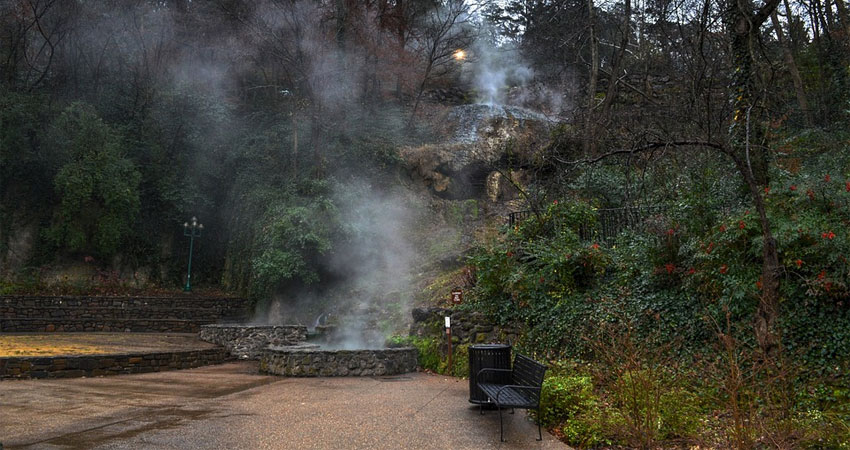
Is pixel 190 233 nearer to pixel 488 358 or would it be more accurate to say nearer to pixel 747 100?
pixel 488 358

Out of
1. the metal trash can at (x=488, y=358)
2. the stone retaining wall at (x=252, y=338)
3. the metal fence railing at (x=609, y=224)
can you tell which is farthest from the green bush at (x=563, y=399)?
the stone retaining wall at (x=252, y=338)

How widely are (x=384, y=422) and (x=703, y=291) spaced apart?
15.2 feet

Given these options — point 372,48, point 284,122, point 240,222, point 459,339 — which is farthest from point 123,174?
point 459,339

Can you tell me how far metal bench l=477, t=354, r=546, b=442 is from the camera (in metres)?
5.40

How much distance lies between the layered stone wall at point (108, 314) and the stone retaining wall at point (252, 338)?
3.88 meters

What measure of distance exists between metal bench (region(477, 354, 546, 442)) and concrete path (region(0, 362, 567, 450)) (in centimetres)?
33

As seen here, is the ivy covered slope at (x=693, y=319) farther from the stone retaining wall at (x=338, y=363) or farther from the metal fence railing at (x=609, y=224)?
the stone retaining wall at (x=338, y=363)

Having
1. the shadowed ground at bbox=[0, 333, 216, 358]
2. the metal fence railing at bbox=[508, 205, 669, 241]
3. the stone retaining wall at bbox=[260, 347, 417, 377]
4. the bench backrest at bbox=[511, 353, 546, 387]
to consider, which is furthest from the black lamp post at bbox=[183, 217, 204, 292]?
the bench backrest at bbox=[511, 353, 546, 387]

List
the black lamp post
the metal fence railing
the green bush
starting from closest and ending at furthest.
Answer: the green bush
the metal fence railing
the black lamp post

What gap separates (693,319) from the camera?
7.38 m

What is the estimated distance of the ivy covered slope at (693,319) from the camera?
4727 mm

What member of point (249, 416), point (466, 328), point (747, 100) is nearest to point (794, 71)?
point (747, 100)

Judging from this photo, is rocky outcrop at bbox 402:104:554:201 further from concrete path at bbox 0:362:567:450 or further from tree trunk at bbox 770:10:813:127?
concrete path at bbox 0:362:567:450

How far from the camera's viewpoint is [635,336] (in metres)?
7.77
